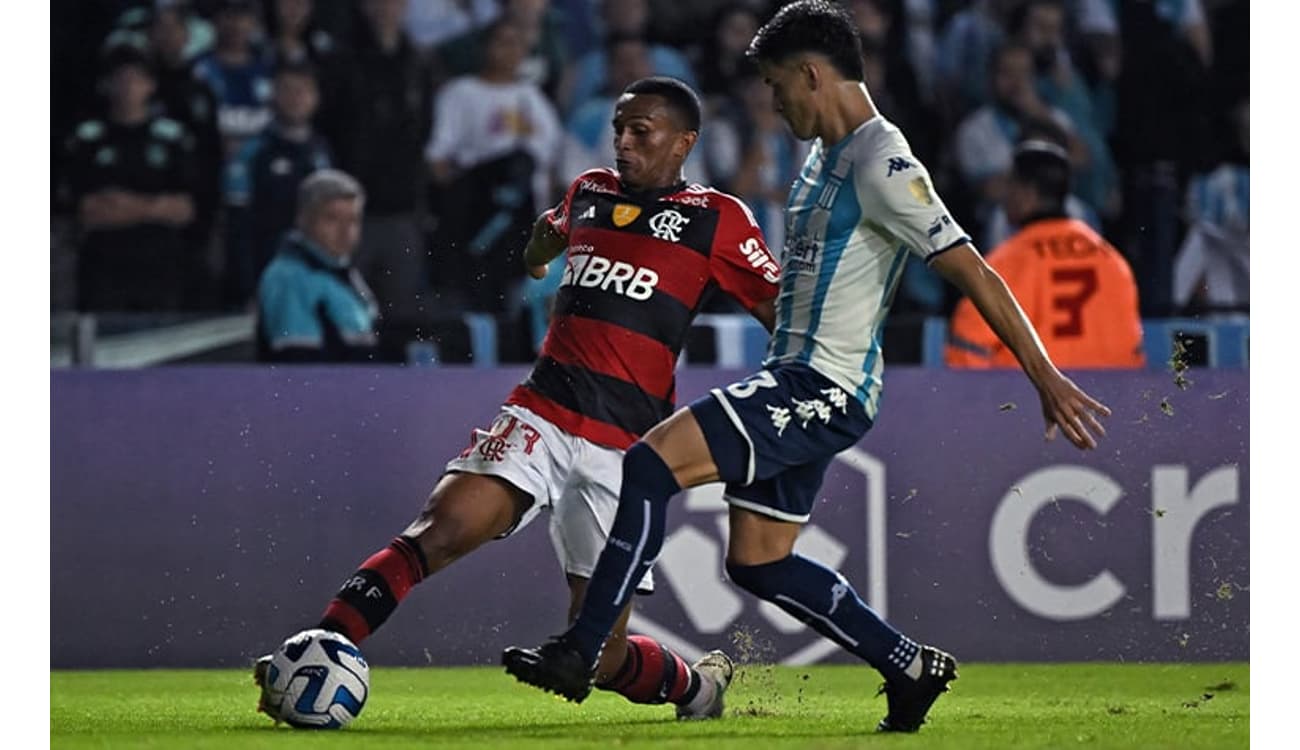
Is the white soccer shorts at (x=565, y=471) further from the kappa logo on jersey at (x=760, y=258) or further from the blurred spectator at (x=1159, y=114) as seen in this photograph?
the blurred spectator at (x=1159, y=114)

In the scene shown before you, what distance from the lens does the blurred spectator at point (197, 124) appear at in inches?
455

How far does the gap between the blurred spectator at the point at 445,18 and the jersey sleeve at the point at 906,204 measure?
6.82 m

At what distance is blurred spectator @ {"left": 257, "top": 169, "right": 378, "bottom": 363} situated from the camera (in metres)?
9.90

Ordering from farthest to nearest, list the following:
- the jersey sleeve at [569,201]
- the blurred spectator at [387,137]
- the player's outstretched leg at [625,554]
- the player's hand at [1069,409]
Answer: the blurred spectator at [387,137] → the jersey sleeve at [569,201] → the player's outstretched leg at [625,554] → the player's hand at [1069,409]

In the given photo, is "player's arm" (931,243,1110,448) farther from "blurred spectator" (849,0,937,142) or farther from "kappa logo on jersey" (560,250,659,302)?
"blurred spectator" (849,0,937,142)

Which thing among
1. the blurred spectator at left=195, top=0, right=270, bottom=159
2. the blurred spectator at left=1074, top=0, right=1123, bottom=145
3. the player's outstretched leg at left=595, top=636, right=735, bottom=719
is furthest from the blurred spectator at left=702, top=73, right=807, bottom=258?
the player's outstretched leg at left=595, top=636, right=735, bottom=719

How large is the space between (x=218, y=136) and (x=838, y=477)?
4.32 metres

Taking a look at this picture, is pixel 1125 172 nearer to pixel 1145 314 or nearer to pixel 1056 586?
pixel 1145 314

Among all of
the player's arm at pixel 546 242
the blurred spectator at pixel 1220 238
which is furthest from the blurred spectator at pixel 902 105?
the player's arm at pixel 546 242

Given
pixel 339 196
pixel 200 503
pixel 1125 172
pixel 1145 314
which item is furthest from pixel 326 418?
pixel 1125 172

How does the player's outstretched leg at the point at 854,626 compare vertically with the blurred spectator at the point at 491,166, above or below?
below

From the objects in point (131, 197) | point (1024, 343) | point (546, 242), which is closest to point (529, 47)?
point (131, 197)

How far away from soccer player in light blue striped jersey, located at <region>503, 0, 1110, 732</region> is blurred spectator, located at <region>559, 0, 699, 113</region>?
20.2 ft

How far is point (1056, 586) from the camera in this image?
9.11 meters
